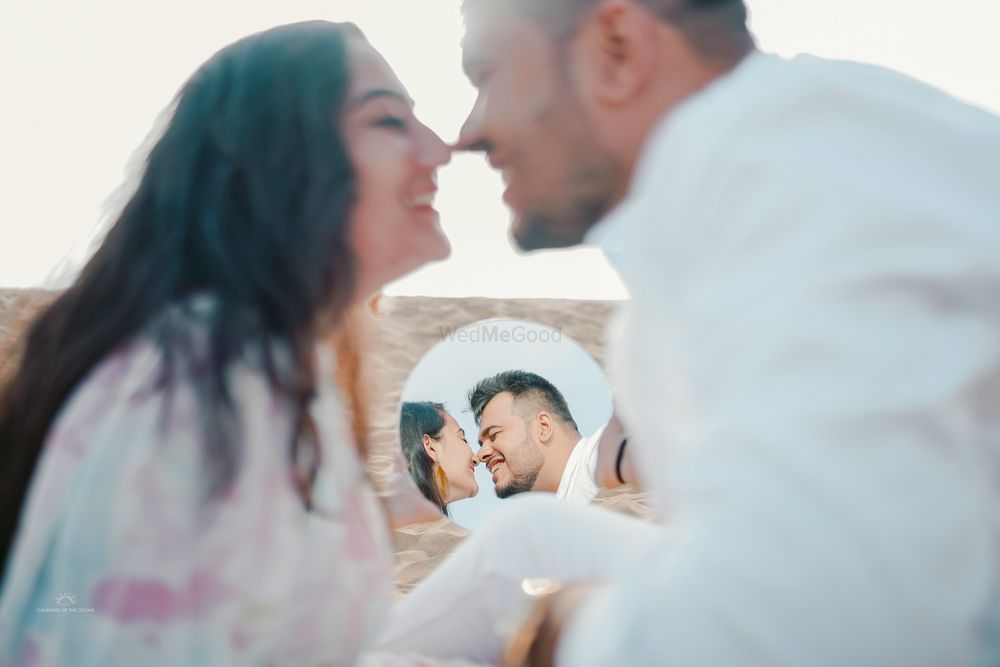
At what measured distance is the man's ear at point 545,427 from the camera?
3031 mm

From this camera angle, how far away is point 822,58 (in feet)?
3.72

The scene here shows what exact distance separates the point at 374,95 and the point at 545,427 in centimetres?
176

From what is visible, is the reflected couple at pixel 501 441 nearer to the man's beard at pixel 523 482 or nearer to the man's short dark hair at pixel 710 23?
the man's beard at pixel 523 482

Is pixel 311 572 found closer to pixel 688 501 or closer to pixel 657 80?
pixel 688 501

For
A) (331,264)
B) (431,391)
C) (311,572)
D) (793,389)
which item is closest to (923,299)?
(793,389)

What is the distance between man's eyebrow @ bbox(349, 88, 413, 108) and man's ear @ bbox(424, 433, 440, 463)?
179 cm

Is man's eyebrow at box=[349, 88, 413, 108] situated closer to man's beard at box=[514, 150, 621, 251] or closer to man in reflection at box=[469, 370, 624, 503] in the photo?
man's beard at box=[514, 150, 621, 251]

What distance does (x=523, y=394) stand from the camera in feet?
10.8

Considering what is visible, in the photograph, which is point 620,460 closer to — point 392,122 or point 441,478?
point 392,122

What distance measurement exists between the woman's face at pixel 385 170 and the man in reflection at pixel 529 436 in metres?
1.19

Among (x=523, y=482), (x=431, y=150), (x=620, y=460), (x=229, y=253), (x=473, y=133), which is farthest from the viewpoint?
(x=523, y=482)

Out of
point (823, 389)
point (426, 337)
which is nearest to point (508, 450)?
point (823, 389)

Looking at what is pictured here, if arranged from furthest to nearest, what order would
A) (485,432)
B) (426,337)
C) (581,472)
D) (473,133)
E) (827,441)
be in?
1. (426,337)
2. (485,432)
3. (581,472)
4. (473,133)
5. (827,441)

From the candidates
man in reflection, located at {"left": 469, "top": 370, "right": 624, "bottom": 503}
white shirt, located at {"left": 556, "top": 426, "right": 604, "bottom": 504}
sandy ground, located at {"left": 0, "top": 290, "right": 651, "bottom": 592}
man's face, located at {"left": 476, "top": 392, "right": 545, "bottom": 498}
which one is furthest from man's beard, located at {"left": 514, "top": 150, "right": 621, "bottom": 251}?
sandy ground, located at {"left": 0, "top": 290, "right": 651, "bottom": 592}
